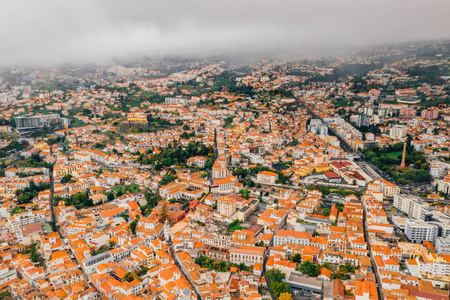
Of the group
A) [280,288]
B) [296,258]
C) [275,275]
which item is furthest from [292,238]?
[280,288]

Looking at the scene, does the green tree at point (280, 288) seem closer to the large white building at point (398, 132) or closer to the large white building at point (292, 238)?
the large white building at point (292, 238)

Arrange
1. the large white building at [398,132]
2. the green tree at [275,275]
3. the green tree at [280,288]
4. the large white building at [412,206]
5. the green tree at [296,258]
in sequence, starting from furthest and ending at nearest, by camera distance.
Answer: the large white building at [398,132] → the large white building at [412,206] → the green tree at [296,258] → the green tree at [275,275] → the green tree at [280,288]

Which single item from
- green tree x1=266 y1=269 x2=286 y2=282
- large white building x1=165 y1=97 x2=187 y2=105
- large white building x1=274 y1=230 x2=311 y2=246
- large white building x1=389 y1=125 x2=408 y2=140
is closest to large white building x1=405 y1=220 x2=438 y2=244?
large white building x1=274 y1=230 x2=311 y2=246

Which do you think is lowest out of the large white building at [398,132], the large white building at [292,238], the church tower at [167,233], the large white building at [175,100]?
the church tower at [167,233]

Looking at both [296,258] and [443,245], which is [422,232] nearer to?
[443,245]

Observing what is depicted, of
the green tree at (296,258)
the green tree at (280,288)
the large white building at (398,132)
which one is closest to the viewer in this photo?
the green tree at (280,288)

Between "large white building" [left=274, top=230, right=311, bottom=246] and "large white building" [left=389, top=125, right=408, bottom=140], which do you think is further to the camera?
"large white building" [left=389, top=125, right=408, bottom=140]

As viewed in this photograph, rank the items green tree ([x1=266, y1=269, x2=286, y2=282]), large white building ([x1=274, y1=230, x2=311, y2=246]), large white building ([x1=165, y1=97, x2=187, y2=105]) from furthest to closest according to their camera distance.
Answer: large white building ([x1=165, y1=97, x2=187, y2=105])
large white building ([x1=274, y1=230, x2=311, y2=246])
green tree ([x1=266, y1=269, x2=286, y2=282])

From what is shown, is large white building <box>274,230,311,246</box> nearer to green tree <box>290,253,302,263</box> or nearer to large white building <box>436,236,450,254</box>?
green tree <box>290,253,302,263</box>

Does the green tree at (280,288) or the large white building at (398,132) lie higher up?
the large white building at (398,132)

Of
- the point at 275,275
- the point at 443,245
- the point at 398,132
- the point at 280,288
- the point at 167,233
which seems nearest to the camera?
the point at 280,288

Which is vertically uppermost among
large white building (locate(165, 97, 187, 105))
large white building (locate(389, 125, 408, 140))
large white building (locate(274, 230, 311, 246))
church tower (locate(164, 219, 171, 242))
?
large white building (locate(165, 97, 187, 105))

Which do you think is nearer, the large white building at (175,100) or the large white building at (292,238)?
the large white building at (292,238)

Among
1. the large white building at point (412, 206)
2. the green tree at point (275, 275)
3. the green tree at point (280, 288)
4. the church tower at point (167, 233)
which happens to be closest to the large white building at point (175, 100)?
the church tower at point (167, 233)
